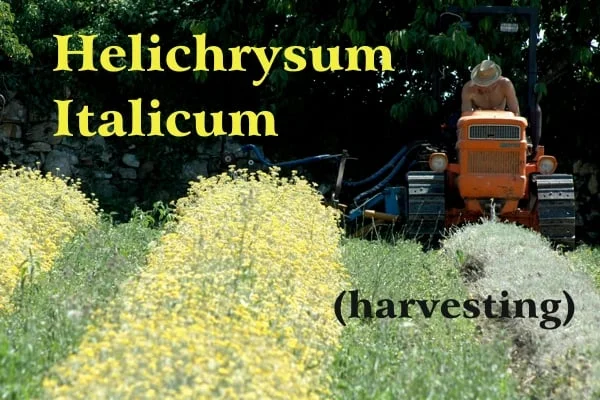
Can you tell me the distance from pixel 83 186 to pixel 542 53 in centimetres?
625

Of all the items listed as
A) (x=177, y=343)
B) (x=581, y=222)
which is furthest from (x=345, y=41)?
(x=177, y=343)

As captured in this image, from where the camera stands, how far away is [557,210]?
1153 cm

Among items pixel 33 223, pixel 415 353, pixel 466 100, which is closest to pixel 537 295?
pixel 415 353

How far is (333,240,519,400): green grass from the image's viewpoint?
538 centimetres

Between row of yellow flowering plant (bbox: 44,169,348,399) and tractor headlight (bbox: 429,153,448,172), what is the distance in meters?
4.02

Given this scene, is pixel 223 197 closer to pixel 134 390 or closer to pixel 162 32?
pixel 134 390

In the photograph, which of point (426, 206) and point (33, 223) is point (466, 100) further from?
point (33, 223)

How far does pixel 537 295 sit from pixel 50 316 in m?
2.81

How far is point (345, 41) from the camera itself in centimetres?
1557

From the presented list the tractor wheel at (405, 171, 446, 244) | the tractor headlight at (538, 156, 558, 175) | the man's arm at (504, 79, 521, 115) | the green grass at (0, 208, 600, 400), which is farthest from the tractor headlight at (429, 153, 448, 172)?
the green grass at (0, 208, 600, 400)

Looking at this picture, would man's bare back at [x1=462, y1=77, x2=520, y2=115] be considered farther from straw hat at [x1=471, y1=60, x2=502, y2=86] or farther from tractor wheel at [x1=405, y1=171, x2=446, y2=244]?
tractor wheel at [x1=405, y1=171, x2=446, y2=244]

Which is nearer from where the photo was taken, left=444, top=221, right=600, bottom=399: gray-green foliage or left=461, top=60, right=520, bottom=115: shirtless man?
left=444, top=221, right=600, bottom=399: gray-green foliage

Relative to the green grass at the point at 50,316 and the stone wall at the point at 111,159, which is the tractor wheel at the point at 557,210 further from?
the stone wall at the point at 111,159

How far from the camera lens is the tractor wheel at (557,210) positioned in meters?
11.5
